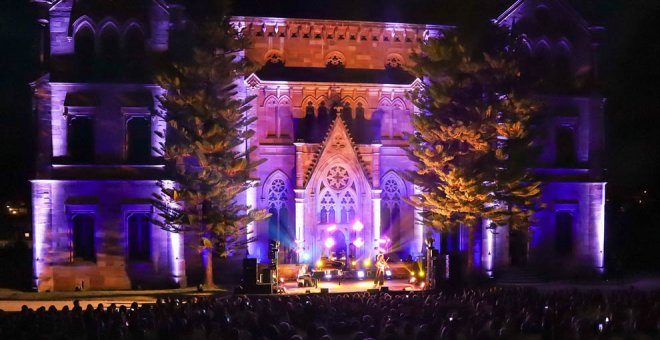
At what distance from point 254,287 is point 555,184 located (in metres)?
18.2

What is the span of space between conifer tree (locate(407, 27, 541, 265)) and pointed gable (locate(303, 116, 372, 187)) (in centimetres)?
443

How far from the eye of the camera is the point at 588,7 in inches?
1491

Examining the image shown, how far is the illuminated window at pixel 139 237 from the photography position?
34.0 meters

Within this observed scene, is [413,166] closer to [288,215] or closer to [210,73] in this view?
[288,215]

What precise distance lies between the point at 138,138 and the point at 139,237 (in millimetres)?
5183

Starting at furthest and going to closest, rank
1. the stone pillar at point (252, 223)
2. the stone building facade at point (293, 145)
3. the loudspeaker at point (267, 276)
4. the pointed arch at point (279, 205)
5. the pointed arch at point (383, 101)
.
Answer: the pointed arch at point (383, 101) → the pointed arch at point (279, 205) → the stone pillar at point (252, 223) → the stone building facade at point (293, 145) → the loudspeaker at point (267, 276)

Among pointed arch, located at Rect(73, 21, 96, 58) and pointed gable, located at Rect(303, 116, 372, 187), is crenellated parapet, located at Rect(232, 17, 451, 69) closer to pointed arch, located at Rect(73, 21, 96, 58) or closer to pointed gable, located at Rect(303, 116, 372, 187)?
pointed gable, located at Rect(303, 116, 372, 187)

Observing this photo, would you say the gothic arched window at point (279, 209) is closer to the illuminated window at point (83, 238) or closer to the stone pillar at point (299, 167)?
the stone pillar at point (299, 167)

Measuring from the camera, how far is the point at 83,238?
1328 inches

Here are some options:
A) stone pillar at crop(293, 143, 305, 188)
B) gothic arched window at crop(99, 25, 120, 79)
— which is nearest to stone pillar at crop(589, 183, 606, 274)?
stone pillar at crop(293, 143, 305, 188)

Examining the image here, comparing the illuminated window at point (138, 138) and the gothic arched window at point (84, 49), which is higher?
the gothic arched window at point (84, 49)

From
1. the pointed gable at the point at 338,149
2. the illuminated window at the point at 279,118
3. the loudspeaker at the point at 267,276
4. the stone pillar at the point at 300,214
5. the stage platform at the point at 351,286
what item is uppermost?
the illuminated window at the point at 279,118

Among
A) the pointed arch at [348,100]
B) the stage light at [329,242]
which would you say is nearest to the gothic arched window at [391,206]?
the stage light at [329,242]

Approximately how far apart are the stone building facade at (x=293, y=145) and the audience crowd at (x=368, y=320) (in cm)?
1416
